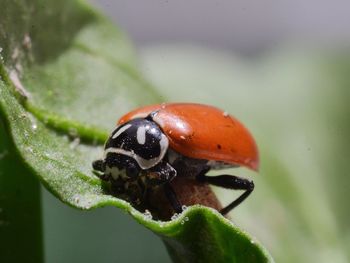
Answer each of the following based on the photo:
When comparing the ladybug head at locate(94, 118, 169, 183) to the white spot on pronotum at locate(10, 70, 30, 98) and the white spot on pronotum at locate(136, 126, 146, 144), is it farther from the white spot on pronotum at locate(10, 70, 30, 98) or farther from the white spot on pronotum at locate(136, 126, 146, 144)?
the white spot on pronotum at locate(10, 70, 30, 98)

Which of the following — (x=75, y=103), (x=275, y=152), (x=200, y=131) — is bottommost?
(x=275, y=152)

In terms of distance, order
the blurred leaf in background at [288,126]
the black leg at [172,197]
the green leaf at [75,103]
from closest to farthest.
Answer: the green leaf at [75,103]
the black leg at [172,197]
the blurred leaf in background at [288,126]

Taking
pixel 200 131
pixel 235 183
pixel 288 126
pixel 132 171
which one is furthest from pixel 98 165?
pixel 288 126

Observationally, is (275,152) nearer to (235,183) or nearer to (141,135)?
(235,183)

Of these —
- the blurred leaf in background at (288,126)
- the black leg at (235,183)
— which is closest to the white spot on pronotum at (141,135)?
the black leg at (235,183)

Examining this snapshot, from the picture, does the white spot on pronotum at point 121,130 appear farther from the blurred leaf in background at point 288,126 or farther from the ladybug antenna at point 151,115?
the blurred leaf in background at point 288,126
